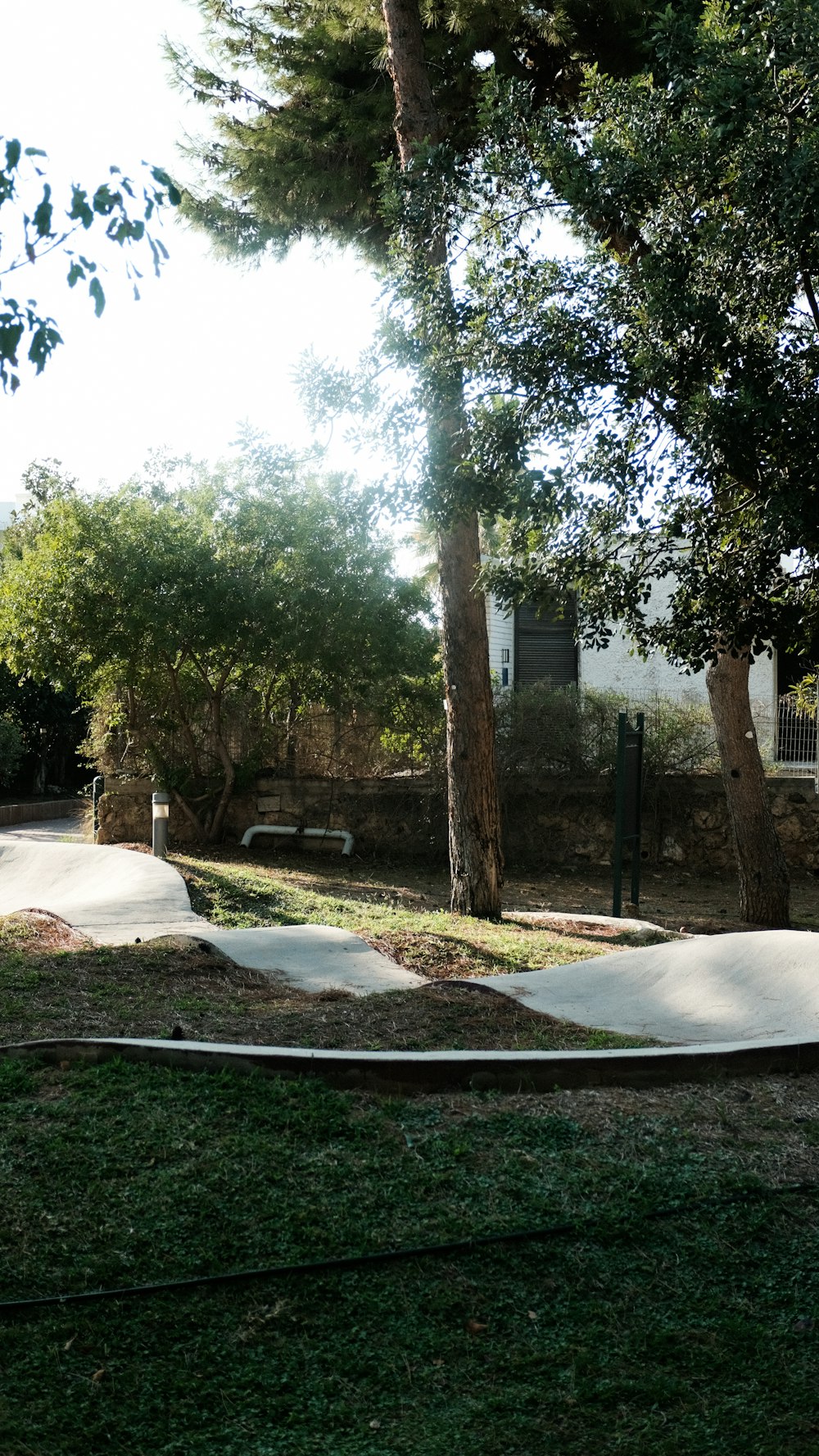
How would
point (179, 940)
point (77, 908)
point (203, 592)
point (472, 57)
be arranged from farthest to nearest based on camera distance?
point (203, 592) < point (472, 57) < point (77, 908) < point (179, 940)

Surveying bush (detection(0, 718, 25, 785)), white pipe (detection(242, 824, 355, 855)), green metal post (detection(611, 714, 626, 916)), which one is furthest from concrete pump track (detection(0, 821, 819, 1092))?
bush (detection(0, 718, 25, 785))

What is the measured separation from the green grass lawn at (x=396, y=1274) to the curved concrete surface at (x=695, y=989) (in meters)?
1.20

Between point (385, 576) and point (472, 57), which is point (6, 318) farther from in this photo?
point (385, 576)

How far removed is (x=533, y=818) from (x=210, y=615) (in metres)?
4.72

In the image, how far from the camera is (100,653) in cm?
1299

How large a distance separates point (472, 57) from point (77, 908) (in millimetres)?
7853

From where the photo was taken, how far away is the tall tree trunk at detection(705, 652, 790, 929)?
435 inches

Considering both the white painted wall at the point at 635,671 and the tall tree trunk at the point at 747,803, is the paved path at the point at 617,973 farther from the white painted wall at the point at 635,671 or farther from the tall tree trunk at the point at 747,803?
the white painted wall at the point at 635,671

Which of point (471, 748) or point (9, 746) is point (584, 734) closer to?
point (471, 748)

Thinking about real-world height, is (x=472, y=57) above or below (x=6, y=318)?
above

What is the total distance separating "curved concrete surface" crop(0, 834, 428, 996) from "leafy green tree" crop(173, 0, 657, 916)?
95.6 inches

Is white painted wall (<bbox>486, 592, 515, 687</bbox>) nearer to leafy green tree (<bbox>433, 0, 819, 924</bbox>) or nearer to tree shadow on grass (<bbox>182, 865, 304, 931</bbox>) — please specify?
tree shadow on grass (<bbox>182, 865, 304, 931</bbox>)

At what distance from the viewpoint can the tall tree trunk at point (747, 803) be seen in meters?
11.0

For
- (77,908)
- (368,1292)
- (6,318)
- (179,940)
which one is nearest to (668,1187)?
(368,1292)
